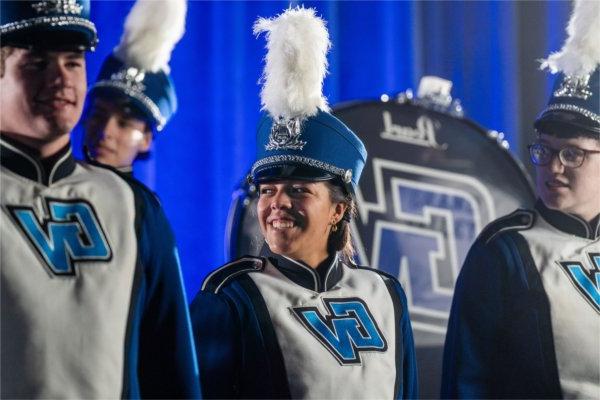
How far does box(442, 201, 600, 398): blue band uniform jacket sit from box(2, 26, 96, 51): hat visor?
4.09ft

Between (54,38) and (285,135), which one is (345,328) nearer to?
(285,135)

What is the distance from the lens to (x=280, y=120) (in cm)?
281

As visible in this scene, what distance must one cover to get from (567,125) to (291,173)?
0.93 meters

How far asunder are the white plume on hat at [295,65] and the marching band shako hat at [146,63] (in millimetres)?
254

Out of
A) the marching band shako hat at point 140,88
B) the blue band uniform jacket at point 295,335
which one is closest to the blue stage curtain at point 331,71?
the marching band shako hat at point 140,88

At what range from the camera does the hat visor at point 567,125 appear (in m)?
3.22

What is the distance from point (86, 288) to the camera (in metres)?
2.50

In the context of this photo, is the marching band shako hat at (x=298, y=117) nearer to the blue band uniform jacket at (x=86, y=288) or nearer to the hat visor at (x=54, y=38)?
the blue band uniform jacket at (x=86, y=288)

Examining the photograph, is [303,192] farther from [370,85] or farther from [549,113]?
[549,113]

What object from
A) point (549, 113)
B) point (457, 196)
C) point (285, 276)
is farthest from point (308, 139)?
point (549, 113)

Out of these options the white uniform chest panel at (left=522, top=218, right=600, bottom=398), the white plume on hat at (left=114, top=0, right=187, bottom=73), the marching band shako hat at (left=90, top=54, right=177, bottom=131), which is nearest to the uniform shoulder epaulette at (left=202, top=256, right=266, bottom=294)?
the marching band shako hat at (left=90, top=54, right=177, bottom=131)

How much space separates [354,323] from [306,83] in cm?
61

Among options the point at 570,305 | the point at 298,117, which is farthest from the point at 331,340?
the point at 570,305

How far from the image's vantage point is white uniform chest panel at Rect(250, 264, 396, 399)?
2.71m
